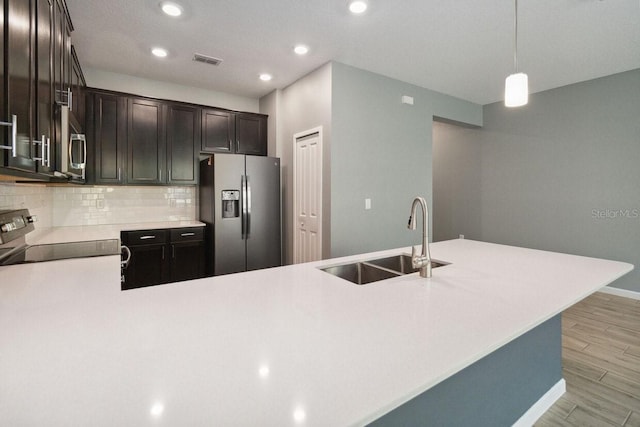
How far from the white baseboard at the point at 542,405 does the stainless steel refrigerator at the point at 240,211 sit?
9.13ft

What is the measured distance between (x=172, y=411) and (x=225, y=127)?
3.97 m

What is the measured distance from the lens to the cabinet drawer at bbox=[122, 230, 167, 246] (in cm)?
326

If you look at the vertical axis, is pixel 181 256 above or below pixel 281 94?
below

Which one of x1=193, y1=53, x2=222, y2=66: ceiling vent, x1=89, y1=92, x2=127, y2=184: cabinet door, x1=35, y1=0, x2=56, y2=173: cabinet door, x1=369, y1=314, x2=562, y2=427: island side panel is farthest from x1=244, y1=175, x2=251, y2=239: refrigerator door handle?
x1=369, y1=314, x2=562, y2=427: island side panel

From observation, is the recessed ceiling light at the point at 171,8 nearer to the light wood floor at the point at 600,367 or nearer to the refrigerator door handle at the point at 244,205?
the refrigerator door handle at the point at 244,205

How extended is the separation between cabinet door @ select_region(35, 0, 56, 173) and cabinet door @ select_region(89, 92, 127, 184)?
1.99 m

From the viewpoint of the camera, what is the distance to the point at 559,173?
13.9 feet

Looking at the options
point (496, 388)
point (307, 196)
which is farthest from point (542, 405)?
point (307, 196)

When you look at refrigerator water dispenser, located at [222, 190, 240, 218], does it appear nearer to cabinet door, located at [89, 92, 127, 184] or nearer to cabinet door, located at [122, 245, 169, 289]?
cabinet door, located at [122, 245, 169, 289]

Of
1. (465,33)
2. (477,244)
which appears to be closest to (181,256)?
(477,244)

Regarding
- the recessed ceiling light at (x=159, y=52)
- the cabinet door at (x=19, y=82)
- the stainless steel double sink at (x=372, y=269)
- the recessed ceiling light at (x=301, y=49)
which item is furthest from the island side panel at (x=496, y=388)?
the recessed ceiling light at (x=159, y=52)

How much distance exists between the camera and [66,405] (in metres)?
0.57

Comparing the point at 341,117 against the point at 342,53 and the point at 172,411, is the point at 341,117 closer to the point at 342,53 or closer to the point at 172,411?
the point at 342,53

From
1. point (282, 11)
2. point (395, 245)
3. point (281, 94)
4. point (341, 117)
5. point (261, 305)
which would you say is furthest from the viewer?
point (281, 94)
